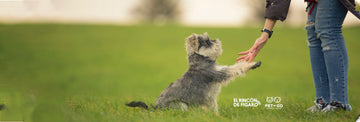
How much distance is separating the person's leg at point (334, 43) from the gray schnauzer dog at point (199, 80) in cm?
91

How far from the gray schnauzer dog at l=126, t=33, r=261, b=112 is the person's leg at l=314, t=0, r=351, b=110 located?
906 mm

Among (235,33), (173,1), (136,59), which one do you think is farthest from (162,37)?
(173,1)

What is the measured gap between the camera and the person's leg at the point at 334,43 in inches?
150

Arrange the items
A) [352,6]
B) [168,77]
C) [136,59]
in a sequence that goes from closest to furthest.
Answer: [352,6]
[168,77]
[136,59]

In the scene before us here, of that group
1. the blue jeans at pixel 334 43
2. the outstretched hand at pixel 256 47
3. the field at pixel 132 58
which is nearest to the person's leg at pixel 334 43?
the blue jeans at pixel 334 43

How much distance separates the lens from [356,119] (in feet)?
12.4

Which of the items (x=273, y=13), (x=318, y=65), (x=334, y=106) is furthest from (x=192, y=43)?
(x=334, y=106)

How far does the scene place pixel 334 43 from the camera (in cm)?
386

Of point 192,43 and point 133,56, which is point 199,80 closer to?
point 192,43

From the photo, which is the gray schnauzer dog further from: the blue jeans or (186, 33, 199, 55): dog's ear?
the blue jeans

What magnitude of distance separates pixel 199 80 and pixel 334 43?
Result: 1781 millimetres

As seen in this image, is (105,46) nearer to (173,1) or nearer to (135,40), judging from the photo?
(135,40)

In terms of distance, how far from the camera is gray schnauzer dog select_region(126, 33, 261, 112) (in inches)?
162

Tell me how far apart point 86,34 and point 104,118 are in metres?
24.5
